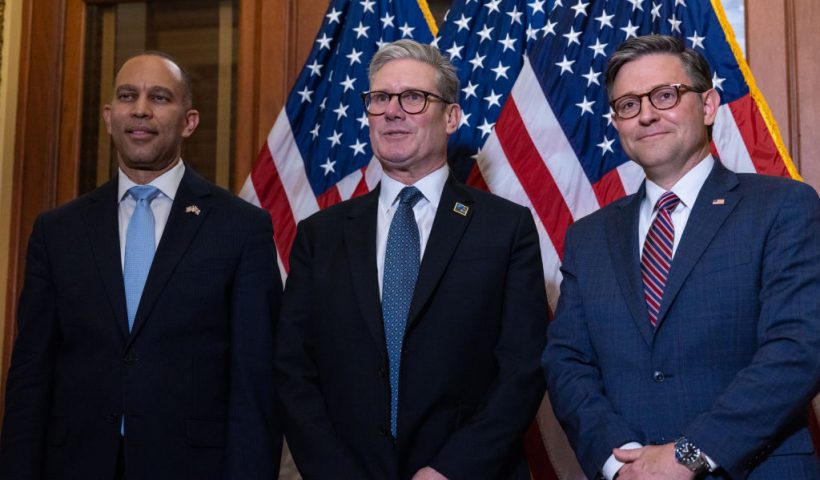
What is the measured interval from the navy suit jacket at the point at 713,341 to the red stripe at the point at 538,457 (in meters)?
0.85

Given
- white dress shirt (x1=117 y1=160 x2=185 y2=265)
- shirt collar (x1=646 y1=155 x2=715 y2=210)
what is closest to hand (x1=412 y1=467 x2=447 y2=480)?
shirt collar (x1=646 y1=155 x2=715 y2=210)

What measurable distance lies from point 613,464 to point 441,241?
71cm

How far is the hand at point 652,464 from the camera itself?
1.85 m

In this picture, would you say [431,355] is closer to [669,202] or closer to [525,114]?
[669,202]

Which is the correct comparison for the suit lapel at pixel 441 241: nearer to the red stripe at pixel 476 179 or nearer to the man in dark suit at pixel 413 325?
the man in dark suit at pixel 413 325

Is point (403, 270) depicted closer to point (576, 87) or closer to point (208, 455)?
point (208, 455)

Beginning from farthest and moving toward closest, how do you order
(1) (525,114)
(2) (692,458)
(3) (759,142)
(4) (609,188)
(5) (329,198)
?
(5) (329,198) < (1) (525,114) < (4) (609,188) < (3) (759,142) < (2) (692,458)

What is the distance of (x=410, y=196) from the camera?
2.51 m

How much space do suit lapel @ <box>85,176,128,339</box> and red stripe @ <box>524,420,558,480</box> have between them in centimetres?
134

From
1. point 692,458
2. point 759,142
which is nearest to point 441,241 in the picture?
point 692,458

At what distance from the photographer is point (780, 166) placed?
2.90 meters

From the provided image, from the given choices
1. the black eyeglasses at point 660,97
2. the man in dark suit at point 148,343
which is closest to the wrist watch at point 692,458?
the black eyeglasses at point 660,97

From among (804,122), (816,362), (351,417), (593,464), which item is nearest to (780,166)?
(804,122)

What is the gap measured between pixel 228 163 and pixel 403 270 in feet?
5.12
